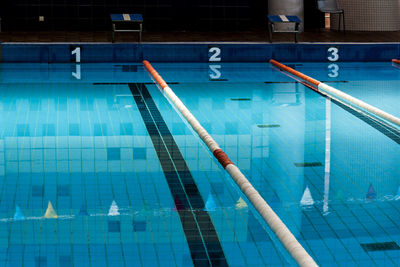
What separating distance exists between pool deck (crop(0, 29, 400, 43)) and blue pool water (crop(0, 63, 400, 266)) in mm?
2837

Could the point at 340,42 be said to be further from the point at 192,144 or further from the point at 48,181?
the point at 48,181

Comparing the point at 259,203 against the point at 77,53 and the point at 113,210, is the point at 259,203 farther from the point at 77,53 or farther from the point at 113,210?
the point at 77,53

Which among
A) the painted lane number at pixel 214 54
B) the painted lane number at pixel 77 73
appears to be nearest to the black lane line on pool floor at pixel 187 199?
the painted lane number at pixel 77 73

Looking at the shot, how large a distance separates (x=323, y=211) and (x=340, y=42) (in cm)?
689

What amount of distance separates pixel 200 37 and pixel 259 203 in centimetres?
736

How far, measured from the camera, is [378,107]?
6238mm

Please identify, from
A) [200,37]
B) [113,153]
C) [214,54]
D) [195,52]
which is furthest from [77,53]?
[113,153]

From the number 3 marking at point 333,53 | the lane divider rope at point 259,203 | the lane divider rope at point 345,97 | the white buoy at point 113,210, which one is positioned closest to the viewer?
Answer: the lane divider rope at point 259,203

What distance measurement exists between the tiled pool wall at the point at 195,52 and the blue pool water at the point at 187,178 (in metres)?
2.07

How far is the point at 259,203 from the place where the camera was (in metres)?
3.31

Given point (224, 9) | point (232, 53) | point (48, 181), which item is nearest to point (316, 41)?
point (232, 53)

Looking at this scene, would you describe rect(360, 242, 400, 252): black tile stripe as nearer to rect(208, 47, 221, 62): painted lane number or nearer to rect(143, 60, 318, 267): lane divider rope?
rect(143, 60, 318, 267): lane divider rope

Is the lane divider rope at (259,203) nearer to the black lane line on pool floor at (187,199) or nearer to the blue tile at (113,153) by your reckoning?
the black lane line on pool floor at (187,199)

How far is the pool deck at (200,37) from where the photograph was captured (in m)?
9.98
